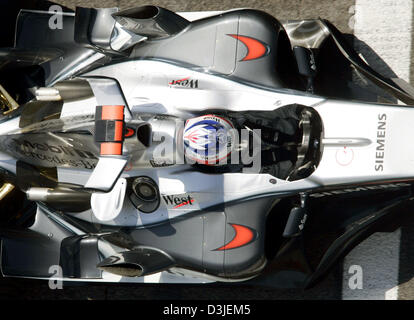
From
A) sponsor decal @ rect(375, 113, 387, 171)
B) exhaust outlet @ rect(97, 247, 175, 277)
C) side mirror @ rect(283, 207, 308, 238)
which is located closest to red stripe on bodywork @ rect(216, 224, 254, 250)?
side mirror @ rect(283, 207, 308, 238)

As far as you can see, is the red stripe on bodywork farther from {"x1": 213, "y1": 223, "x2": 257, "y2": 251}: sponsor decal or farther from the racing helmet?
the racing helmet

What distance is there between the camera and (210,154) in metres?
2.56

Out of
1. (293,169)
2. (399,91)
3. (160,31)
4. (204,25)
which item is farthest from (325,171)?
(160,31)

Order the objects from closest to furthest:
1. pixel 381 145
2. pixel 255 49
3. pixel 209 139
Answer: pixel 209 139
pixel 381 145
pixel 255 49

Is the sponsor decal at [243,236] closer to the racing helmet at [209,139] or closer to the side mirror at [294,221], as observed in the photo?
the side mirror at [294,221]

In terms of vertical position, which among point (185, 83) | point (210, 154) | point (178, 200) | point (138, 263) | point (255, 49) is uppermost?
point (255, 49)

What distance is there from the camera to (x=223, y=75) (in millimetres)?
2826

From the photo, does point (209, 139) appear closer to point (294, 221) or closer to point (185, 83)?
point (185, 83)

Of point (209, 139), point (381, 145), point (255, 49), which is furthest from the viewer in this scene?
point (255, 49)

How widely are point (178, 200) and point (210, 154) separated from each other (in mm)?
416

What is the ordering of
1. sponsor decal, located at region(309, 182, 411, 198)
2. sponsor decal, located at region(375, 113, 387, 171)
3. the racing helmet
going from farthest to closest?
1. sponsor decal, located at region(309, 182, 411, 198)
2. sponsor decal, located at region(375, 113, 387, 171)
3. the racing helmet

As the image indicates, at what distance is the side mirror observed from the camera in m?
2.72

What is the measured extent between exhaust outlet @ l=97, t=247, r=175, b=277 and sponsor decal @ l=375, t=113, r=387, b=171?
134 centimetres

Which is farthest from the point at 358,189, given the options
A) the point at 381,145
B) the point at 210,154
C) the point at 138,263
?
the point at 138,263
